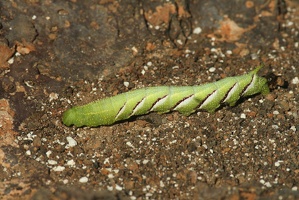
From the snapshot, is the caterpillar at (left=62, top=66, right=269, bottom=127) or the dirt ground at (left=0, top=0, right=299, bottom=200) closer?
the dirt ground at (left=0, top=0, right=299, bottom=200)

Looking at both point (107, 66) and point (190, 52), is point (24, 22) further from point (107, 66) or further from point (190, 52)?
point (190, 52)

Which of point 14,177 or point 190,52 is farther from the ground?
point 190,52

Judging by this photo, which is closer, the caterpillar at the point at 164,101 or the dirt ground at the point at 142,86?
the dirt ground at the point at 142,86

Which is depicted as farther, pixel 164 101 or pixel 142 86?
pixel 142 86

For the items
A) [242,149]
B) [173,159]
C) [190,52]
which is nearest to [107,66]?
[190,52]
